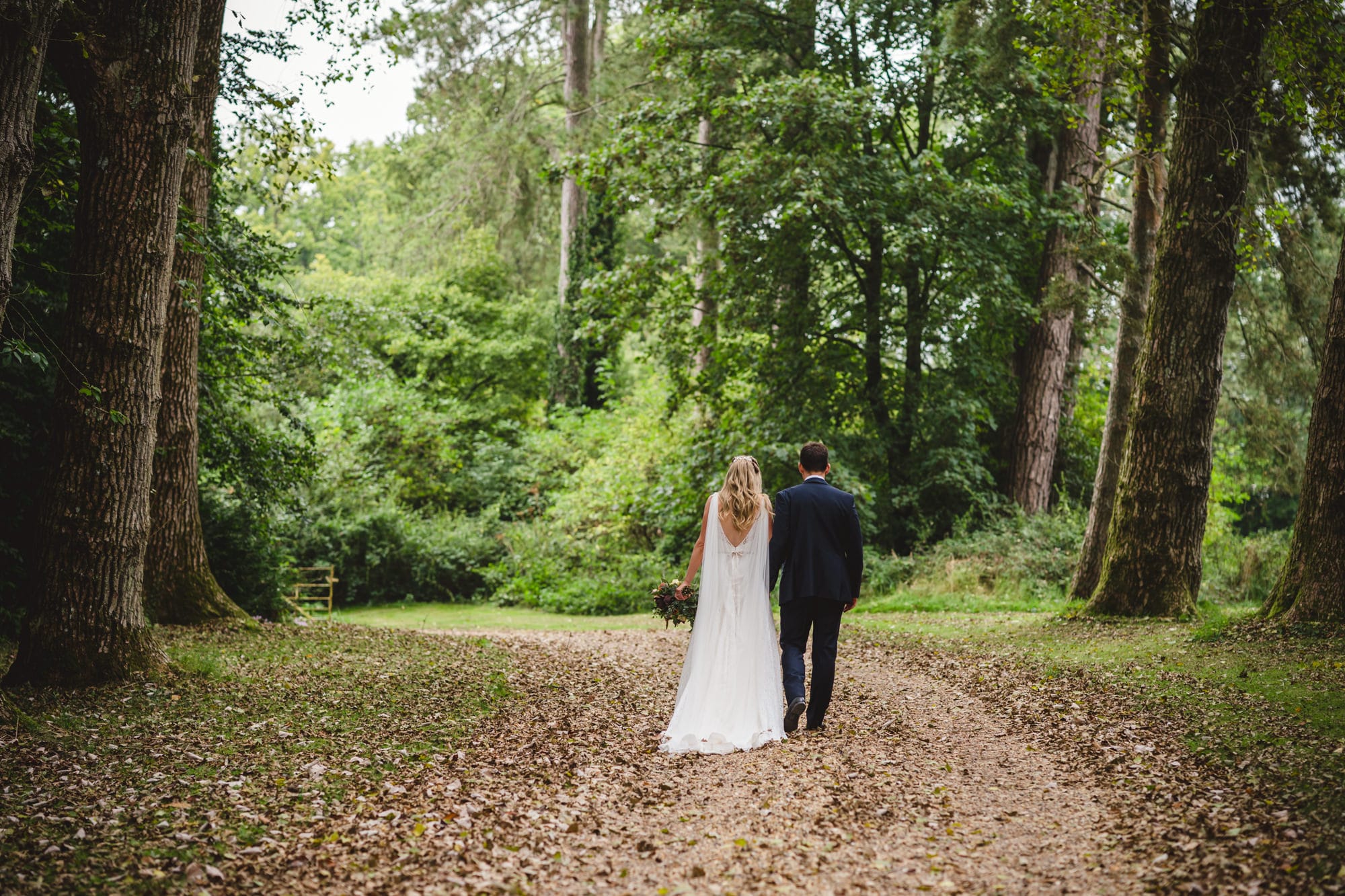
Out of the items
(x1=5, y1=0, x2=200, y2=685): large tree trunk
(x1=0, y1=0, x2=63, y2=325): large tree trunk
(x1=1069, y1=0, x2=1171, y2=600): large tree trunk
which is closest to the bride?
(x1=5, y1=0, x2=200, y2=685): large tree trunk

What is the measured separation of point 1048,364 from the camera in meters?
20.0

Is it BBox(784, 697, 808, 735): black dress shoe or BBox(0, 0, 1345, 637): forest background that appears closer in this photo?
BBox(784, 697, 808, 735): black dress shoe

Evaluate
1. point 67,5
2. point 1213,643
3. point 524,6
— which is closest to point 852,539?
point 1213,643

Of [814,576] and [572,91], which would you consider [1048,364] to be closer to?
[814,576]

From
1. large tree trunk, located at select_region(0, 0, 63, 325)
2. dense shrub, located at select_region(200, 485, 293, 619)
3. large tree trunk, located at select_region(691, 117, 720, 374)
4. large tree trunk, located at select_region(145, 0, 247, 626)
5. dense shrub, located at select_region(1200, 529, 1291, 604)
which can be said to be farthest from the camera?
large tree trunk, located at select_region(691, 117, 720, 374)

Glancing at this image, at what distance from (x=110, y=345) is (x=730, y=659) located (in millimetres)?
5672

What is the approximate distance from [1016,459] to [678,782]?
16223 millimetres

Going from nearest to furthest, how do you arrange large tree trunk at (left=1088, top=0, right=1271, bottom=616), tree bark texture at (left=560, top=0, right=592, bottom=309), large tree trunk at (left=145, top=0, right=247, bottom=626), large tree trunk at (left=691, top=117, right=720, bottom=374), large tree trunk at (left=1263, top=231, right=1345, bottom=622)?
1. large tree trunk at (left=1263, top=231, right=1345, bottom=622)
2. large tree trunk at (left=1088, top=0, right=1271, bottom=616)
3. large tree trunk at (left=145, top=0, right=247, bottom=626)
4. large tree trunk at (left=691, top=117, right=720, bottom=374)
5. tree bark texture at (left=560, top=0, right=592, bottom=309)

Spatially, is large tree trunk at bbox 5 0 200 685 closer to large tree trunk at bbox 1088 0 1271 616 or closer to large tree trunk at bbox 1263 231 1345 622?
large tree trunk at bbox 1263 231 1345 622

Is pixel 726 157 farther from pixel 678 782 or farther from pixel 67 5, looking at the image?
pixel 678 782

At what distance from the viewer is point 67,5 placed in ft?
25.2

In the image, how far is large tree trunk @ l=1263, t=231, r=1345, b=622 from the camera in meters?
8.96

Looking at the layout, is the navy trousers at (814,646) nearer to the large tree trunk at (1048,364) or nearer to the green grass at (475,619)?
the green grass at (475,619)

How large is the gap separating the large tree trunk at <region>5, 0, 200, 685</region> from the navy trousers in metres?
5.35
